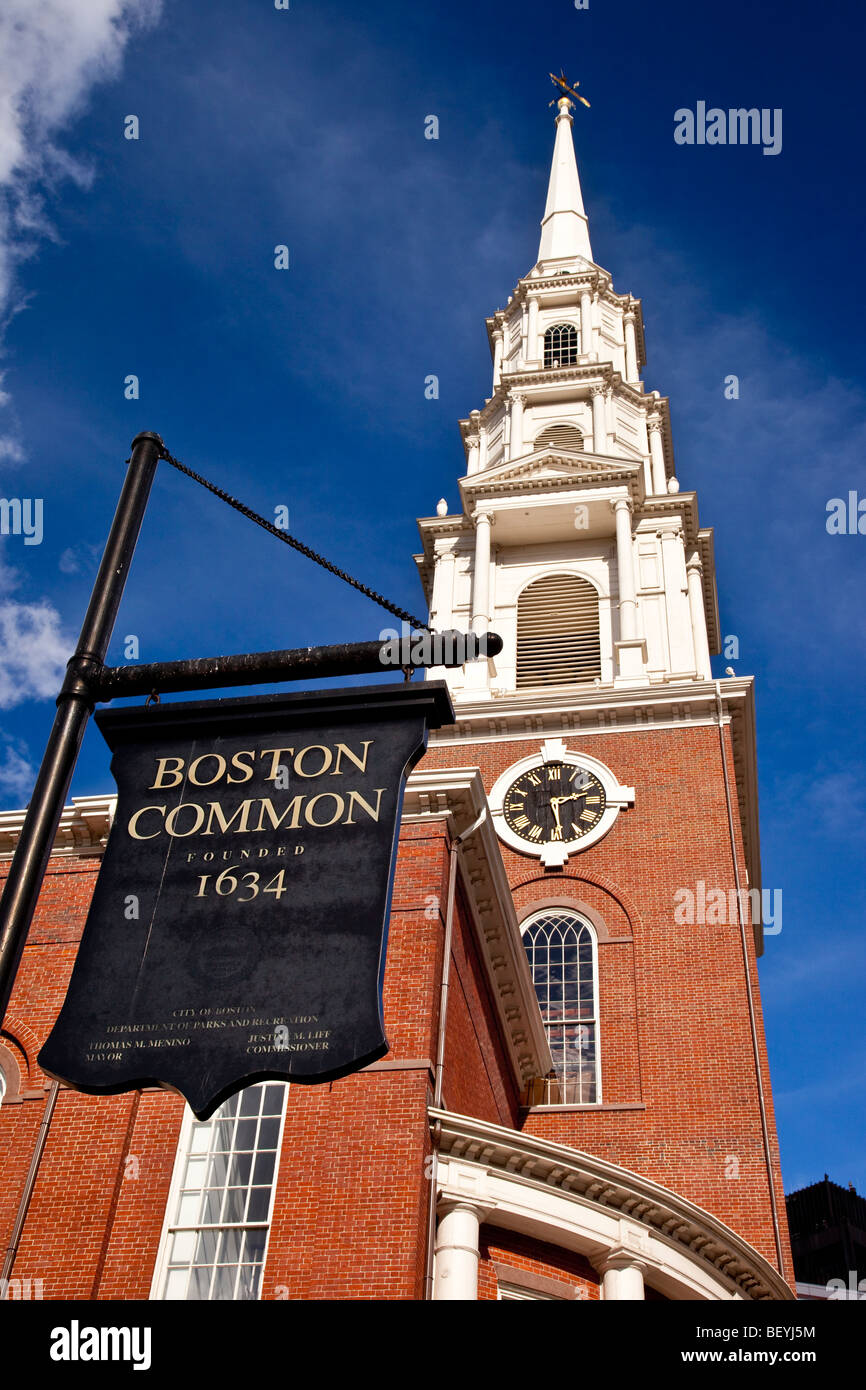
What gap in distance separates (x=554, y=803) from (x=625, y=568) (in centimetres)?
706

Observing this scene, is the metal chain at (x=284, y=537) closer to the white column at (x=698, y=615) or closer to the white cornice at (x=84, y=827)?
the white cornice at (x=84, y=827)

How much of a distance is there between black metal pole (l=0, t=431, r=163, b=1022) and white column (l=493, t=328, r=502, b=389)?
3431 cm

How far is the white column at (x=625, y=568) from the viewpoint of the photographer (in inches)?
1180

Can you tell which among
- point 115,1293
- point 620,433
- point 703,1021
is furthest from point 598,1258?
point 620,433

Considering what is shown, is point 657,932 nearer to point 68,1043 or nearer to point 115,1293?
point 115,1293

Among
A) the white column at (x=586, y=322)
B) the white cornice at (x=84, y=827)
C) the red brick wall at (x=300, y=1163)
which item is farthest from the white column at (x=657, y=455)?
the red brick wall at (x=300, y=1163)

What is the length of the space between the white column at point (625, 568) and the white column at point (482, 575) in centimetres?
325

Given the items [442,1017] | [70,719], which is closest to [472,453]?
[442,1017]

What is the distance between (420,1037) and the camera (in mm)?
14117

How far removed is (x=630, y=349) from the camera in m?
41.6

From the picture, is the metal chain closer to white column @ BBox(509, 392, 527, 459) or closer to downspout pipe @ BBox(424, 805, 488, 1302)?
downspout pipe @ BBox(424, 805, 488, 1302)

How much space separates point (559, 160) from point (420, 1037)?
45105 millimetres

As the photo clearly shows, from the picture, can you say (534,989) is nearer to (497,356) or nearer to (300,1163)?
(300,1163)

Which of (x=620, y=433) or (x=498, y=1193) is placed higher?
(x=620, y=433)
